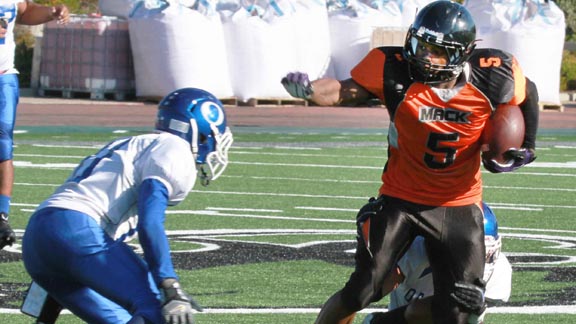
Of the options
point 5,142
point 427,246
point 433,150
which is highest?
point 433,150

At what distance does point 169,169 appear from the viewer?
15.9 ft

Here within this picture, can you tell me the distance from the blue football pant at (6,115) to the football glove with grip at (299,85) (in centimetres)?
298

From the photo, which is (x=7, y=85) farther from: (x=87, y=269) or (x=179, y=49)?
(x=179, y=49)

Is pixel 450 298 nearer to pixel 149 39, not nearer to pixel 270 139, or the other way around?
pixel 270 139

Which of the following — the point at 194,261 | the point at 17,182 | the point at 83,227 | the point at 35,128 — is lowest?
the point at 35,128

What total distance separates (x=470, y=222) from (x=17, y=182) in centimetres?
735

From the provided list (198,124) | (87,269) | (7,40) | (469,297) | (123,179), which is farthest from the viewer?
(7,40)

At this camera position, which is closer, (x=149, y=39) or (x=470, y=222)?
(x=470, y=222)

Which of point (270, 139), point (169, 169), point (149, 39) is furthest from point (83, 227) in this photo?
point (149, 39)

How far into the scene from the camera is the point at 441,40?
5.88 metres

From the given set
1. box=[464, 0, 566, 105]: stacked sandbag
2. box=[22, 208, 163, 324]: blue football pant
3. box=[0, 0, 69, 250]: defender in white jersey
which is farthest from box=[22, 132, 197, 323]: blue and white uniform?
box=[464, 0, 566, 105]: stacked sandbag

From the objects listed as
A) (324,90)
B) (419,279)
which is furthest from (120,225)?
(419,279)

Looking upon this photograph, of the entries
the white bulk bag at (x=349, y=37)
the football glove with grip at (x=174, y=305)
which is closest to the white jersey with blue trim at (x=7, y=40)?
the football glove with grip at (x=174, y=305)

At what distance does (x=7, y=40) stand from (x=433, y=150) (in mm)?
3797
